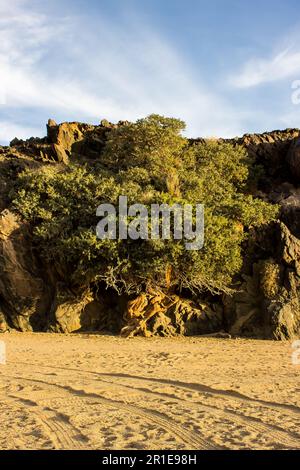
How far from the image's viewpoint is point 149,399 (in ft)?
24.3

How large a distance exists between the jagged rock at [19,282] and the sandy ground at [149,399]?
15.7 ft

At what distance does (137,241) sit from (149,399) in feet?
30.8

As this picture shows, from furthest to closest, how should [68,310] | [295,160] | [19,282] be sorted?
[295,160] < [19,282] < [68,310]

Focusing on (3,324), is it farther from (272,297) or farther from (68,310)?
(272,297)

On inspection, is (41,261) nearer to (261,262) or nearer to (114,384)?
(261,262)

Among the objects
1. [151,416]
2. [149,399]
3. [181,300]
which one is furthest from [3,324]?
[151,416]

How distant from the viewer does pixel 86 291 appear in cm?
1788

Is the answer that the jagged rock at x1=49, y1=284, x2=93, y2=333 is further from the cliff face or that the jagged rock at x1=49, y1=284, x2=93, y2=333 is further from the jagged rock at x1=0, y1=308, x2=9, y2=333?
the jagged rock at x1=0, y1=308, x2=9, y2=333

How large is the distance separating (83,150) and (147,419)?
2339 cm

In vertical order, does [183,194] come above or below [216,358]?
above

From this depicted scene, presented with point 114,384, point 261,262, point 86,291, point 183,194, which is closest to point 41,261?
point 86,291

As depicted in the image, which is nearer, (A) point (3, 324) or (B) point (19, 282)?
(A) point (3, 324)

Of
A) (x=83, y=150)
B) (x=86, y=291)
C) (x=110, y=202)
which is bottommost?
(x=86, y=291)

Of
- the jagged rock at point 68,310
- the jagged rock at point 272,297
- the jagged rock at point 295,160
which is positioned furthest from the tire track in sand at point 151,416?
the jagged rock at point 295,160
